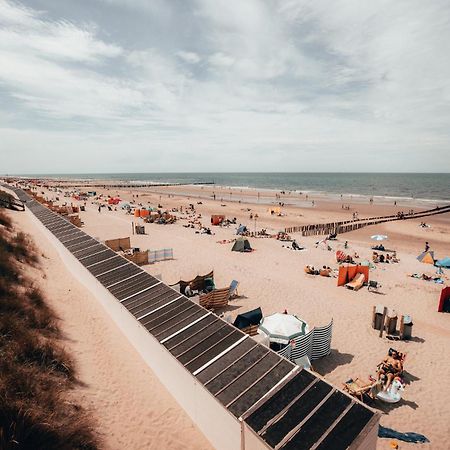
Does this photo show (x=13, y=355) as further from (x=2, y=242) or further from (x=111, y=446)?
(x=2, y=242)

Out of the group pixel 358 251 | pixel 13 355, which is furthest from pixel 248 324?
pixel 358 251

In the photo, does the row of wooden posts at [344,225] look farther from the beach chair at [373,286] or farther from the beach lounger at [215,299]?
the beach lounger at [215,299]

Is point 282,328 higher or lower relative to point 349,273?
higher

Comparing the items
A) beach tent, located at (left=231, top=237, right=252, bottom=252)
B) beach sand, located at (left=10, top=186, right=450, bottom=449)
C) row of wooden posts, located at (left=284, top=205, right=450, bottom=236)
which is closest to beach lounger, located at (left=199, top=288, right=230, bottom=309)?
beach sand, located at (left=10, top=186, right=450, bottom=449)

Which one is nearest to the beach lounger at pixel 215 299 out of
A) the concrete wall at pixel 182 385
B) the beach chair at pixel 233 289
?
the beach chair at pixel 233 289

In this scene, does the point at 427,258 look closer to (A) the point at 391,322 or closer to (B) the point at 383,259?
(B) the point at 383,259

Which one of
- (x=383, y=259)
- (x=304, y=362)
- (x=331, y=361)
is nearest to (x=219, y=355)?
(x=304, y=362)
